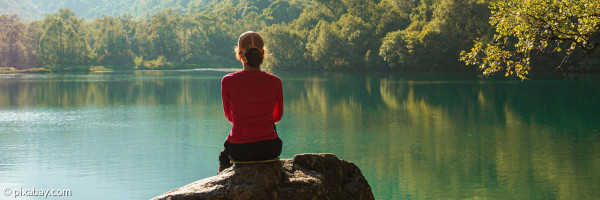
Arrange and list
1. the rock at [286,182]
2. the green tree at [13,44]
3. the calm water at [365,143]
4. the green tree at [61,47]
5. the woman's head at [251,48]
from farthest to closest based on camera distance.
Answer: the green tree at [61,47], the green tree at [13,44], the calm water at [365,143], the woman's head at [251,48], the rock at [286,182]

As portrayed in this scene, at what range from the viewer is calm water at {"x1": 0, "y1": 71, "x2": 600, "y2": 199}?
535 inches

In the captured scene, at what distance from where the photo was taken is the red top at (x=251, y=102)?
209 inches

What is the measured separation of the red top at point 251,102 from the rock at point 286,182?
291 millimetres

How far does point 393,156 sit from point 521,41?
14.4 ft

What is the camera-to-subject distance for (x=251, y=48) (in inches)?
205

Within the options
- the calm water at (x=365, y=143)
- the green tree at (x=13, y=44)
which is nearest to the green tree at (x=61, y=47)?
the green tree at (x=13, y=44)

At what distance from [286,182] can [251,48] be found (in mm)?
1155

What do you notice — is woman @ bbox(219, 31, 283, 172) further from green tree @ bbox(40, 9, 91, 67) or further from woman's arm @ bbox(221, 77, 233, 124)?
green tree @ bbox(40, 9, 91, 67)

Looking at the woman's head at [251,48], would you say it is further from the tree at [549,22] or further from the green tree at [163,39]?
the green tree at [163,39]

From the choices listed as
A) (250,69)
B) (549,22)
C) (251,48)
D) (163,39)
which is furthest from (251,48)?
(163,39)

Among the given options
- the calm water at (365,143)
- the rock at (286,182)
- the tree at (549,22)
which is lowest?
the calm water at (365,143)

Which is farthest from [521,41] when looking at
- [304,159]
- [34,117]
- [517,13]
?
[34,117]

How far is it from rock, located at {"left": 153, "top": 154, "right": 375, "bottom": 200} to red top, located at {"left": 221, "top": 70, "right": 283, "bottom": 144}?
0.29 metres

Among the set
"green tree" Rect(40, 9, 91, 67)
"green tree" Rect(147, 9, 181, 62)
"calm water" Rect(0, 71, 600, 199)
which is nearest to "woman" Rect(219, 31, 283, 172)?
"calm water" Rect(0, 71, 600, 199)
